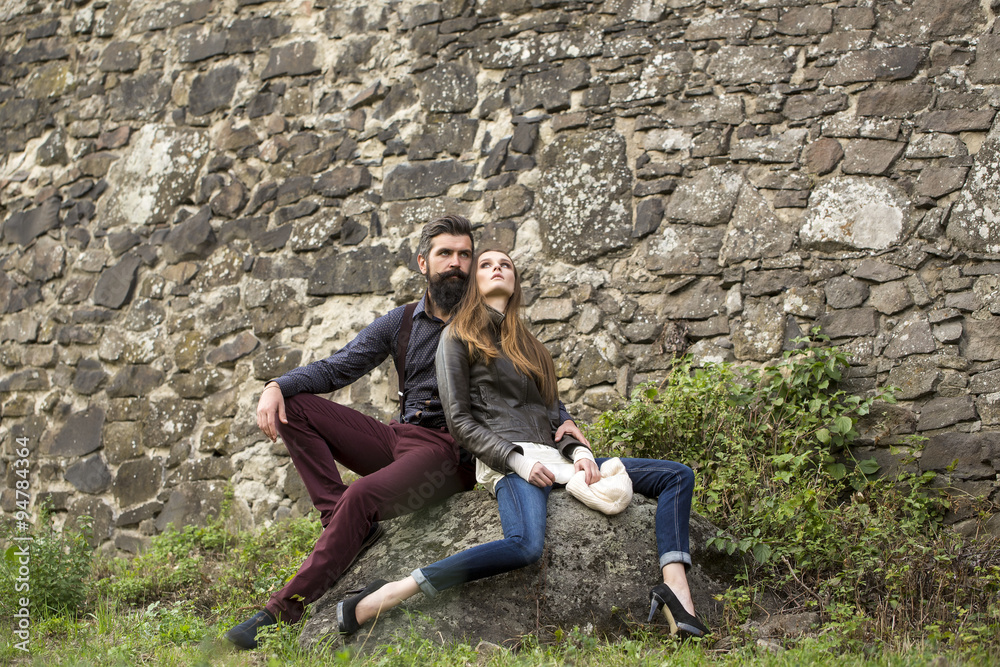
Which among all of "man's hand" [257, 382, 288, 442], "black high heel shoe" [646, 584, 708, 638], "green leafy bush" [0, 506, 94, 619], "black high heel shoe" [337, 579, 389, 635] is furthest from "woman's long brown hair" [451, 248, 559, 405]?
"green leafy bush" [0, 506, 94, 619]

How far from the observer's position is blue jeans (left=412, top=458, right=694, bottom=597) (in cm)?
269

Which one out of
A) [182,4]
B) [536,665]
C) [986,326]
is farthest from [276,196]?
[986,326]

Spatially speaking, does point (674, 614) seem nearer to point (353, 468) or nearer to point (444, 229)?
point (353, 468)

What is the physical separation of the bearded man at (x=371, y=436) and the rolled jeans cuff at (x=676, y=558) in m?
Result: 0.56

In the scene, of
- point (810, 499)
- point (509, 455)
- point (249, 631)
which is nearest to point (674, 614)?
point (509, 455)

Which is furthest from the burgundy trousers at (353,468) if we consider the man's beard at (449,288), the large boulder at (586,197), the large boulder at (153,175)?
the large boulder at (153,175)

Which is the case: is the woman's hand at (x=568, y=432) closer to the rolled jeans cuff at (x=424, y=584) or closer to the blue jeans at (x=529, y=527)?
the blue jeans at (x=529, y=527)

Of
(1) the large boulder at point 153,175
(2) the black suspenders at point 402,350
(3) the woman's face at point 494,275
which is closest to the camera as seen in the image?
(3) the woman's face at point 494,275

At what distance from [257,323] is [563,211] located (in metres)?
1.94

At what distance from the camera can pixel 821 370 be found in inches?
146

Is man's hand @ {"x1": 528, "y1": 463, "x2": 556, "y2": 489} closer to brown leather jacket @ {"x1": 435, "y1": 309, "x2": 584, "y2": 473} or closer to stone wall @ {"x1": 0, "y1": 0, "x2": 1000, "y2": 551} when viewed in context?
brown leather jacket @ {"x1": 435, "y1": 309, "x2": 584, "y2": 473}

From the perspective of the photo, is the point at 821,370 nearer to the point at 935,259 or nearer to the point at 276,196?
the point at 935,259

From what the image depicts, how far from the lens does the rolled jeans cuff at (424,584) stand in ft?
8.75

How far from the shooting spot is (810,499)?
3.18 meters
